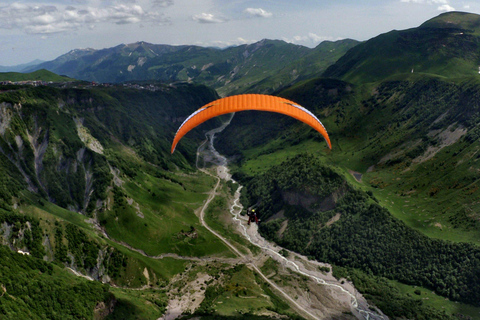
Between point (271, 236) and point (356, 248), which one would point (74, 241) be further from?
point (356, 248)

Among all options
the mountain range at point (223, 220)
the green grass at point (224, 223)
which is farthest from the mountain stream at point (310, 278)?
the mountain range at point (223, 220)

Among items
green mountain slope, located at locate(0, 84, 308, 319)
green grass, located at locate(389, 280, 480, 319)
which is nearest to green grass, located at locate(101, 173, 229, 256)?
green mountain slope, located at locate(0, 84, 308, 319)

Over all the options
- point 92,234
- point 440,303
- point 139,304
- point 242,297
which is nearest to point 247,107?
point 139,304

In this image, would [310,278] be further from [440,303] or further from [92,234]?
[92,234]

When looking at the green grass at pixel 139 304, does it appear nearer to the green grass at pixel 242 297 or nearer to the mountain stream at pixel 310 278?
the green grass at pixel 242 297

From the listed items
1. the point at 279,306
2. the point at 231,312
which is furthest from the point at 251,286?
the point at 231,312

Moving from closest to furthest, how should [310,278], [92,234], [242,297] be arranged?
[242,297], [92,234], [310,278]

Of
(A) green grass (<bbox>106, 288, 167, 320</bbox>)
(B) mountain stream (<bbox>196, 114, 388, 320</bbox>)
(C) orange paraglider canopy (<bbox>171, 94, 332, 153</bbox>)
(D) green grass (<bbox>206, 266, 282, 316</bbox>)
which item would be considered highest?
(C) orange paraglider canopy (<bbox>171, 94, 332, 153</bbox>)

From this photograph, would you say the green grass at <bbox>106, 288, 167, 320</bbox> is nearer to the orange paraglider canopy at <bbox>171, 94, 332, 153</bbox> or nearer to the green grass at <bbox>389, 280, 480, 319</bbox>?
the orange paraglider canopy at <bbox>171, 94, 332, 153</bbox>

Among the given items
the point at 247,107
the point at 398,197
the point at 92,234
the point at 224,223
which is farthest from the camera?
the point at 224,223

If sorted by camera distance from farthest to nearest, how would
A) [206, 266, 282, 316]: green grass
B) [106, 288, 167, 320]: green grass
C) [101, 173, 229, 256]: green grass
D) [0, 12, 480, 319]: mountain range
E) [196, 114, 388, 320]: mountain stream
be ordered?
[101, 173, 229, 256]: green grass
[196, 114, 388, 320]: mountain stream
[0, 12, 480, 319]: mountain range
[206, 266, 282, 316]: green grass
[106, 288, 167, 320]: green grass

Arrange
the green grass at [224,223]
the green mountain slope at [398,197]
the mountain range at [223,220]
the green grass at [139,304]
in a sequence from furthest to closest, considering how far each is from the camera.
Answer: the green grass at [224,223], the green mountain slope at [398,197], the mountain range at [223,220], the green grass at [139,304]
